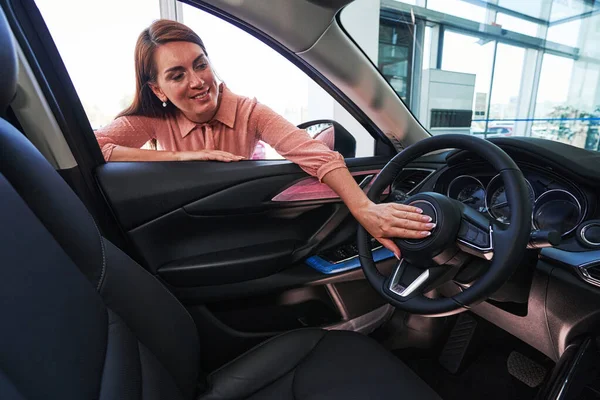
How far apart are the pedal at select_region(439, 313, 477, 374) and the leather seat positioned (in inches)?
22.3

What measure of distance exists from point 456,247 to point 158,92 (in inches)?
37.4

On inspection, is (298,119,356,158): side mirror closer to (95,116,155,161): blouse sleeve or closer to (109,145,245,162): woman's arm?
(109,145,245,162): woman's arm

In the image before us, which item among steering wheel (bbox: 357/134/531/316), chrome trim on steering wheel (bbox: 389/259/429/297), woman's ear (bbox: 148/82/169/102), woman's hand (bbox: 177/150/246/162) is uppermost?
woman's ear (bbox: 148/82/169/102)

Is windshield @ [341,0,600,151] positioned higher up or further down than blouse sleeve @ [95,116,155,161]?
higher up

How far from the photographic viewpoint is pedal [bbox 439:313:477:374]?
119 centimetres

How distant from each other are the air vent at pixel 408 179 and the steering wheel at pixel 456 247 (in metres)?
0.33

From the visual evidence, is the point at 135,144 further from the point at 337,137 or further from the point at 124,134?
the point at 337,137

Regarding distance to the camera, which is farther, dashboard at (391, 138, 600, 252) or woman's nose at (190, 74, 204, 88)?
woman's nose at (190, 74, 204, 88)

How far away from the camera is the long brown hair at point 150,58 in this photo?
0.95 m

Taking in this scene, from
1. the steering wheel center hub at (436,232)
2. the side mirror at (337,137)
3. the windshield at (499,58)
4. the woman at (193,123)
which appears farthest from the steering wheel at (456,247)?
the windshield at (499,58)

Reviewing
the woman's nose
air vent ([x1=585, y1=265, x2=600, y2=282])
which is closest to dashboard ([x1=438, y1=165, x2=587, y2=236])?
air vent ([x1=585, y1=265, x2=600, y2=282])

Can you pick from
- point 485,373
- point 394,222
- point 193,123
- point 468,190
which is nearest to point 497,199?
point 468,190

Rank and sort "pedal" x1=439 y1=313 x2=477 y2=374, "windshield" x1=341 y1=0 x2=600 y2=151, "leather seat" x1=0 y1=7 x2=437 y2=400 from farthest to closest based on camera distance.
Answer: "windshield" x1=341 y1=0 x2=600 y2=151 → "pedal" x1=439 y1=313 x2=477 y2=374 → "leather seat" x1=0 y1=7 x2=437 y2=400

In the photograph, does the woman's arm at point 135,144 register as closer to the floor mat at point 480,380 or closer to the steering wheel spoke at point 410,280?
the steering wheel spoke at point 410,280
